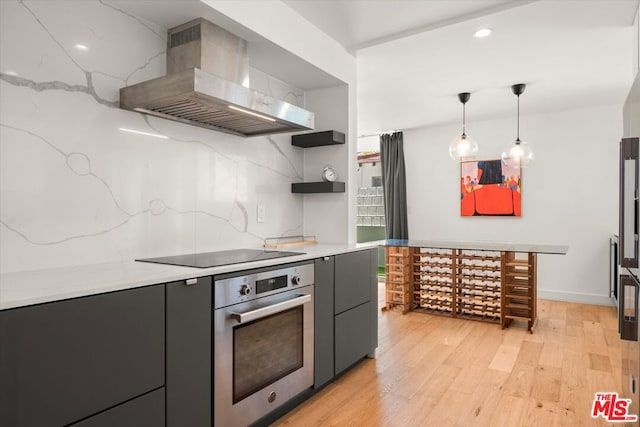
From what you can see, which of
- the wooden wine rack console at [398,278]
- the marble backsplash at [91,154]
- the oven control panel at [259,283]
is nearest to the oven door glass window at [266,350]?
the oven control panel at [259,283]

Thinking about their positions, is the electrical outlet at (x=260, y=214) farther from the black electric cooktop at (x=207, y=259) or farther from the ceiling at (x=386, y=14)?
the ceiling at (x=386, y=14)

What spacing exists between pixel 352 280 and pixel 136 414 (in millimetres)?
1633

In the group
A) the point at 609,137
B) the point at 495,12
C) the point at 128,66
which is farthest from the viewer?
the point at 609,137

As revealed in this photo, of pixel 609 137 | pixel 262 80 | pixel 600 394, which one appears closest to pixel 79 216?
pixel 262 80

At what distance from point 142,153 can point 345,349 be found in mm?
1743

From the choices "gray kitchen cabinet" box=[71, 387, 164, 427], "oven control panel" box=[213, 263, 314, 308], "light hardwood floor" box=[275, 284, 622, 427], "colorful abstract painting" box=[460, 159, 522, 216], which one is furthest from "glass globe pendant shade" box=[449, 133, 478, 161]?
"gray kitchen cabinet" box=[71, 387, 164, 427]

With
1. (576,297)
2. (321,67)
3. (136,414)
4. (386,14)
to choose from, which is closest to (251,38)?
(321,67)

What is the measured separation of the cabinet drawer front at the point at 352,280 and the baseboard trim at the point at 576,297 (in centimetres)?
326

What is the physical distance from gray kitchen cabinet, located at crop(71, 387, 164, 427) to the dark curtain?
4835mm

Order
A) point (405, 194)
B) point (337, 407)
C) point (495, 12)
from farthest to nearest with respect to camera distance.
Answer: point (405, 194), point (495, 12), point (337, 407)

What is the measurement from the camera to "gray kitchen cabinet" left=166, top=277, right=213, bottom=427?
158cm

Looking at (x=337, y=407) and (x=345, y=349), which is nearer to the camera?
(x=337, y=407)

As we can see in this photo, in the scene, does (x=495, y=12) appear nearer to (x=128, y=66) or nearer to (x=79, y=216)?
(x=128, y=66)

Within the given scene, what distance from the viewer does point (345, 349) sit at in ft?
8.89
